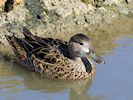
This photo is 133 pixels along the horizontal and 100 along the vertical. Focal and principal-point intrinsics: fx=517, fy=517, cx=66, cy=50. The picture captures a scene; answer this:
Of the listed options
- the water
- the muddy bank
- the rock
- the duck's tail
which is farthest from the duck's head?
the rock

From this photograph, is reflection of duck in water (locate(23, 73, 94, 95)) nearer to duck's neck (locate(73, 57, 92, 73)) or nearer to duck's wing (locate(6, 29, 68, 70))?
duck's neck (locate(73, 57, 92, 73))

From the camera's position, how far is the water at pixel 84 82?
7578mm

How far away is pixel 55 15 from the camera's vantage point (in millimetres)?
9867

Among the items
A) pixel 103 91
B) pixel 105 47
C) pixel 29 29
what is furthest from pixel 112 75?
pixel 29 29

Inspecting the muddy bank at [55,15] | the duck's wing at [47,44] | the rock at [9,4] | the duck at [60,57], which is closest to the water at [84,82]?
the duck at [60,57]

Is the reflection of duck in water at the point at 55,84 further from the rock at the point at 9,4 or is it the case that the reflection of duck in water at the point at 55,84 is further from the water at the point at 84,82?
the rock at the point at 9,4

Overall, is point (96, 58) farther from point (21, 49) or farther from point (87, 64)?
point (21, 49)

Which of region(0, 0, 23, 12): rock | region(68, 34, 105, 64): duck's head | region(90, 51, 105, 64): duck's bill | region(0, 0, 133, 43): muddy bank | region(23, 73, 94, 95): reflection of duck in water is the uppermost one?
region(0, 0, 23, 12): rock

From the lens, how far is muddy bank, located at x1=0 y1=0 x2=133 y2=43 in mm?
9547

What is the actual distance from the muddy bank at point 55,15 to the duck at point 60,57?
0.86 m

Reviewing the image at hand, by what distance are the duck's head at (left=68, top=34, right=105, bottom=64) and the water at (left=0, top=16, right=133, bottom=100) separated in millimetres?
288

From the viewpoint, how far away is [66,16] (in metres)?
9.99

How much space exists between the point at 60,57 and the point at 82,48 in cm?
38

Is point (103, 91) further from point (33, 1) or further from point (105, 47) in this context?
point (33, 1)
